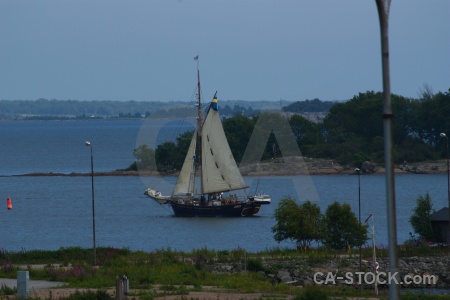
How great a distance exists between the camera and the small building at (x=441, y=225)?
4544cm

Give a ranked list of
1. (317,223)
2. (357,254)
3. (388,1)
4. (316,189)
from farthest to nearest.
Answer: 1. (316,189)
2. (317,223)
3. (357,254)
4. (388,1)

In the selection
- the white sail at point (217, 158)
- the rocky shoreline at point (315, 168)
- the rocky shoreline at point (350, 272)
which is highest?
the white sail at point (217, 158)

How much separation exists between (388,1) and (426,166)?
373 feet

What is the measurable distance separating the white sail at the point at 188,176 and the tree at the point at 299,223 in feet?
91.6

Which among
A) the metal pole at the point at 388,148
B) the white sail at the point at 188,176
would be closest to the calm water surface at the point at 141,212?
the white sail at the point at 188,176

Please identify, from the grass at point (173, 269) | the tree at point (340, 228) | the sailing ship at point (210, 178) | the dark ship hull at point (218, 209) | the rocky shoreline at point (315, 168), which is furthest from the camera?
the rocky shoreline at point (315, 168)

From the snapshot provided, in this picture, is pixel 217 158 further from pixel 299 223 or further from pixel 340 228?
pixel 340 228

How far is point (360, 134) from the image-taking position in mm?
132125

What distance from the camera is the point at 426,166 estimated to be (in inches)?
4776

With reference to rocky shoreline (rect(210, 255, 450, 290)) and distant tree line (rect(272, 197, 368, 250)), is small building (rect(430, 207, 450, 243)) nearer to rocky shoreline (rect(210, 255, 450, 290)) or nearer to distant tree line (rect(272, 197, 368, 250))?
distant tree line (rect(272, 197, 368, 250))

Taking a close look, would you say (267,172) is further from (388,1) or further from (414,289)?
(388,1)

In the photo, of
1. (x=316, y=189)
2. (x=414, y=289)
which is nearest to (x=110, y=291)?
(x=414, y=289)

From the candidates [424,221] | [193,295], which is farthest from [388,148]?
[424,221]

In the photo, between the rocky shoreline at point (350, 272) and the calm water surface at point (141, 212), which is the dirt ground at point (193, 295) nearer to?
the rocky shoreline at point (350, 272)
